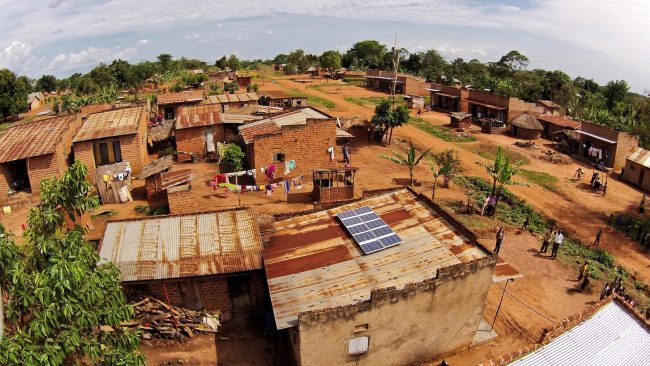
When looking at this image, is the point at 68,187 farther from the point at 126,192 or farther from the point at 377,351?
the point at 126,192

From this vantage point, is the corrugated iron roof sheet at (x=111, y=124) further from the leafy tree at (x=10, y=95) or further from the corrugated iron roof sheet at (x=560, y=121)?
the corrugated iron roof sheet at (x=560, y=121)

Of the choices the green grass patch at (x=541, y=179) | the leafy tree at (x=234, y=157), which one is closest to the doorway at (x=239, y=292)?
the leafy tree at (x=234, y=157)

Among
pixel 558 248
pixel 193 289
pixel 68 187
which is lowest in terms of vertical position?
pixel 558 248

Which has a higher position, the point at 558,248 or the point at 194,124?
the point at 194,124

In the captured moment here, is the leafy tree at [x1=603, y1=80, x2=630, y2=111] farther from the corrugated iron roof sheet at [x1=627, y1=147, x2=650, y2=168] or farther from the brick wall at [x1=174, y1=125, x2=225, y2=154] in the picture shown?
the brick wall at [x1=174, y1=125, x2=225, y2=154]

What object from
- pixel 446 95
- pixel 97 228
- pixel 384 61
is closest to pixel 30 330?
pixel 97 228
